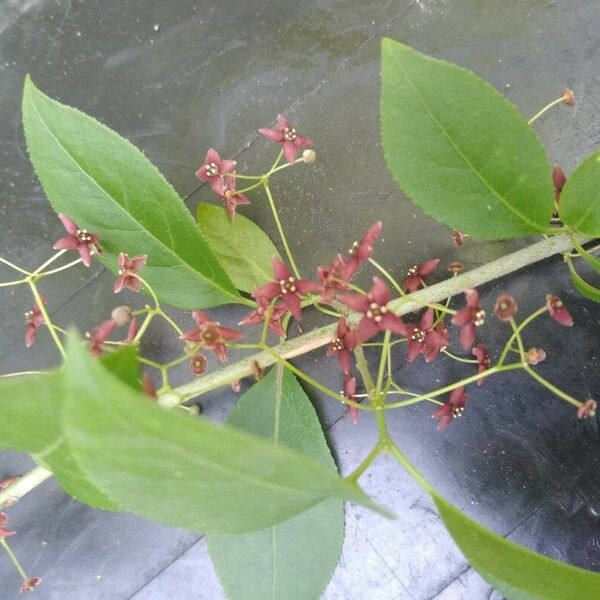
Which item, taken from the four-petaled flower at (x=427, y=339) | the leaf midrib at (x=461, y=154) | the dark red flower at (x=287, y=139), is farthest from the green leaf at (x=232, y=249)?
the leaf midrib at (x=461, y=154)

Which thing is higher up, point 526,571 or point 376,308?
point 376,308

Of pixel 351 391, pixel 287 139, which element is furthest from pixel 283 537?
pixel 287 139

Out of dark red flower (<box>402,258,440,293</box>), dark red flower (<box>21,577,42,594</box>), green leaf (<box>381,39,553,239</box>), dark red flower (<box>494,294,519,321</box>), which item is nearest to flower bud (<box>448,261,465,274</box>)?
dark red flower (<box>402,258,440,293</box>)

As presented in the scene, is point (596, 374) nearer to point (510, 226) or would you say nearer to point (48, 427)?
point (510, 226)

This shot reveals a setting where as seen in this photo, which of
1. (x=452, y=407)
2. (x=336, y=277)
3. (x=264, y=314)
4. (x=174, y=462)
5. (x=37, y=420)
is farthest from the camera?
(x=452, y=407)

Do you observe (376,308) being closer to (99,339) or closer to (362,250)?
(362,250)

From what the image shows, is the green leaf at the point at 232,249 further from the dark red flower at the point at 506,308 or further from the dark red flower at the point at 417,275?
the dark red flower at the point at 506,308
